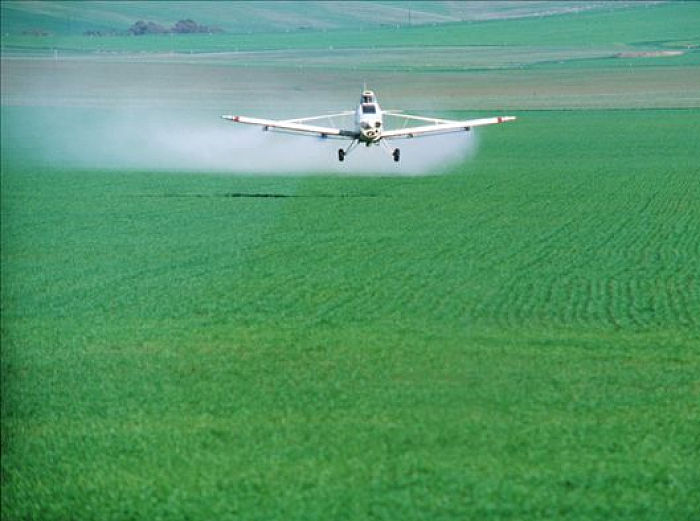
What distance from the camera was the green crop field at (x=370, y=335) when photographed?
1734 cm

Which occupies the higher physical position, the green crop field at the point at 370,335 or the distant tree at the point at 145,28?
the distant tree at the point at 145,28

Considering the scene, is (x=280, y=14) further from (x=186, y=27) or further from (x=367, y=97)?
(x=367, y=97)

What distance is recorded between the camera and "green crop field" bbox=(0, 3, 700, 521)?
17344mm

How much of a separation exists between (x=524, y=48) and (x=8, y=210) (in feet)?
65.9

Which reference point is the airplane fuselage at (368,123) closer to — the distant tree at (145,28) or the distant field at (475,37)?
the distant field at (475,37)

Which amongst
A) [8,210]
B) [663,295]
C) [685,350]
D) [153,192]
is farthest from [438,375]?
[153,192]

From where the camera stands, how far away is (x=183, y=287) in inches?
1256

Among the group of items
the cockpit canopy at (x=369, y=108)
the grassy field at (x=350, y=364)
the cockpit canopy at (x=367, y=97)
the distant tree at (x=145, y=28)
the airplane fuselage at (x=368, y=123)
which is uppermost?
the distant tree at (x=145, y=28)

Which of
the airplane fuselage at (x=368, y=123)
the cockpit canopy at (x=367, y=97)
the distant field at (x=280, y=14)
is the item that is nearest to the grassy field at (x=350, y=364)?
the airplane fuselage at (x=368, y=123)

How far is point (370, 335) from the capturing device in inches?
1036

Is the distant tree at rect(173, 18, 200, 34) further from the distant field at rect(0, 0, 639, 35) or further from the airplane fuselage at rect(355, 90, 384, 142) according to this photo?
the airplane fuselage at rect(355, 90, 384, 142)

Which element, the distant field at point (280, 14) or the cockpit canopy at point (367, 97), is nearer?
the cockpit canopy at point (367, 97)

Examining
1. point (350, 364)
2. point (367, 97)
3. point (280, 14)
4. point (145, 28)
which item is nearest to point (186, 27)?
point (280, 14)

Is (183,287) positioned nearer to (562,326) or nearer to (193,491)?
(562,326)
